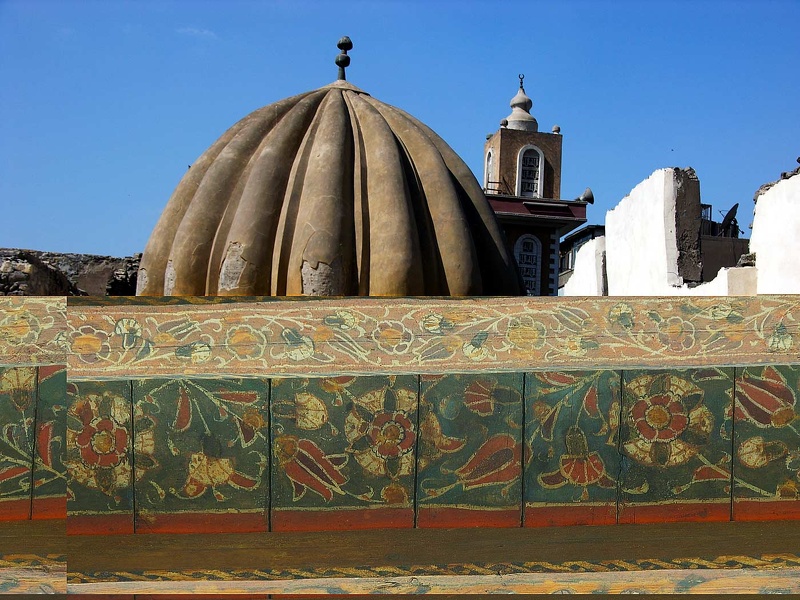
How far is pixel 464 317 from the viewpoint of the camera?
3.70 meters

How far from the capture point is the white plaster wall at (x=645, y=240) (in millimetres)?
8633

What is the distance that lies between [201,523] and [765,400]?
2.59 m

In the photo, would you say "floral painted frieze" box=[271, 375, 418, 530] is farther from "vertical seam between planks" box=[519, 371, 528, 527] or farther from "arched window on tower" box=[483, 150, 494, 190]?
"arched window on tower" box=[483, 150, 494, 190]

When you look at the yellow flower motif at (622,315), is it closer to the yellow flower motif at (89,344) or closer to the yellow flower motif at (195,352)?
the yellow flower motif at (195,352)

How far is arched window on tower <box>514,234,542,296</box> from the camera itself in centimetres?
2489

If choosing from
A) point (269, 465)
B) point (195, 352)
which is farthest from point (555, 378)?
point (195, 352)

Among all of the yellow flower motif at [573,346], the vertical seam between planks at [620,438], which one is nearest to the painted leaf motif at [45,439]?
the yellow flower motif at [573,346]

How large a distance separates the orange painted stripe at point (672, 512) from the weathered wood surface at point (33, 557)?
2.51 m

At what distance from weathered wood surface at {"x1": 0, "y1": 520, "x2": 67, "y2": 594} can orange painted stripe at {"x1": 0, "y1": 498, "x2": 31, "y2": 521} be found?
0.09 feet

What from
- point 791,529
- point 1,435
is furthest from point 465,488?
point 1,435

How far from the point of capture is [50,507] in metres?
3.66

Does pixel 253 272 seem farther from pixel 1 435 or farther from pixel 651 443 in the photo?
pixel 651 443

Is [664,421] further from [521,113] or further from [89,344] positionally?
[521,113]

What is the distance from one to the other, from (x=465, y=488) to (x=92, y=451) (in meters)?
1.64
